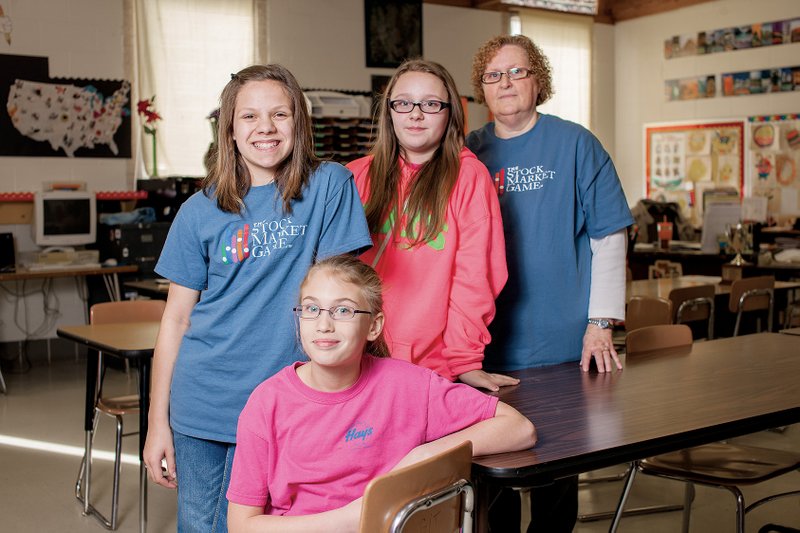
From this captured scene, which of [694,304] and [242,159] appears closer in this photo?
[242,159]

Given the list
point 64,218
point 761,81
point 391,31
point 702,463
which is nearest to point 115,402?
point 702,463

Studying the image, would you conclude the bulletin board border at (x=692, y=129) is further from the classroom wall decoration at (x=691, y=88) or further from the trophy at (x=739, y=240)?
the trophy at (x=739, y=240)

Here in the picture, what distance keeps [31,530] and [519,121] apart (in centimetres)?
243

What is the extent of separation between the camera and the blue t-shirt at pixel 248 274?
178cm

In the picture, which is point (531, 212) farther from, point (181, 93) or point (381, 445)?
point (181, 93)

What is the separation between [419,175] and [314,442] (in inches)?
28.0

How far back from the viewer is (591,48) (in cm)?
1050

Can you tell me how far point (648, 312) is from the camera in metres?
4.20

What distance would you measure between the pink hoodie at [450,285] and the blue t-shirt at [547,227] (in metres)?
0.29

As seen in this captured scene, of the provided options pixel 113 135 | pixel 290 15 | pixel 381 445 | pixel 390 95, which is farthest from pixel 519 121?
pixel 290 15

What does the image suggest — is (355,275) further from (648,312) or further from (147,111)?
(147,111)

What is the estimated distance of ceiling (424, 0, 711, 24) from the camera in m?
9.48

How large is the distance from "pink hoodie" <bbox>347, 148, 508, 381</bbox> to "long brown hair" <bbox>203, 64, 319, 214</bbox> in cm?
32

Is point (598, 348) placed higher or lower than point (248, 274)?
lower
